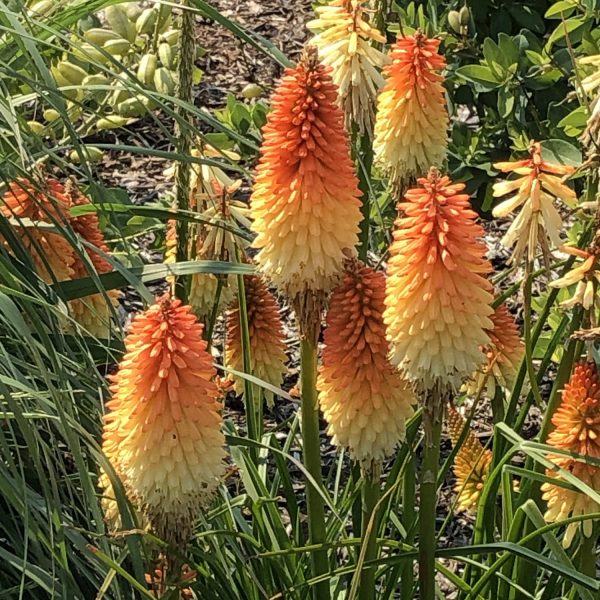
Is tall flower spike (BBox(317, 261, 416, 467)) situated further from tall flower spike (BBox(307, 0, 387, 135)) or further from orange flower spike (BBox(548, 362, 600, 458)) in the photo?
tall flower spike (BBox(307, 0, 387, 135))

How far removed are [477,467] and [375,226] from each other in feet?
6.30

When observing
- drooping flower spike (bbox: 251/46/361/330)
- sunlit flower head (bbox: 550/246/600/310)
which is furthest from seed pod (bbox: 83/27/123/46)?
sunlit flower head (bbox: 550/246/600/310)

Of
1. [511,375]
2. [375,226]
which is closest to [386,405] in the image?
[511,375]

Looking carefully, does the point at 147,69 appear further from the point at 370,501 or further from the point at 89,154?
the point at 370,501

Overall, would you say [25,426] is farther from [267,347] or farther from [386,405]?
[267,347]

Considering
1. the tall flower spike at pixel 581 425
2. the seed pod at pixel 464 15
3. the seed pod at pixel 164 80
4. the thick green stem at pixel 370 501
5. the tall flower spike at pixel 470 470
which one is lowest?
the tall flower spike at pixel 470 470

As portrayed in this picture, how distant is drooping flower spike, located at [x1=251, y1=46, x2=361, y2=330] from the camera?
213 centimetres

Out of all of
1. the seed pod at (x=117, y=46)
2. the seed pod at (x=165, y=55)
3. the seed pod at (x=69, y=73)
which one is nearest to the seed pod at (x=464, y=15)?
the seed pod at (x=165, y=55)

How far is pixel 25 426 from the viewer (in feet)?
6.16

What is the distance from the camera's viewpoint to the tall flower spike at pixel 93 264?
8.82 ft

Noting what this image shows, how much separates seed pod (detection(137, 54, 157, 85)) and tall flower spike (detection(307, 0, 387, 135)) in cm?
100

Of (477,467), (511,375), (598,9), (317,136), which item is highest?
(598,9)

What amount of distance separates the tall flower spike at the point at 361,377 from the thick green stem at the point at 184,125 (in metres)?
0.42

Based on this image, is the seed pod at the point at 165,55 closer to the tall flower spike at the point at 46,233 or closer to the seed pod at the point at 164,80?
the seed pod at the point at 164,80
